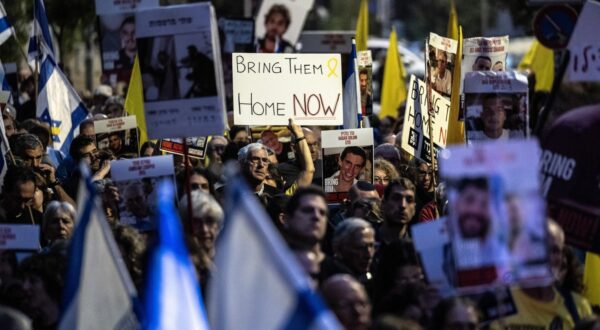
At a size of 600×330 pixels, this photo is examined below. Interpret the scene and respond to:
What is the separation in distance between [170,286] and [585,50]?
316cm

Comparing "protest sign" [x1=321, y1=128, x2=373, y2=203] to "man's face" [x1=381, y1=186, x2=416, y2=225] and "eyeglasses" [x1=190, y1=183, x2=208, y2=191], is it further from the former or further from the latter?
"man's face" [x1=381, y1=186, x2=416, y2=225]

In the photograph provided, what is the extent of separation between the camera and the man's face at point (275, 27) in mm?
18109

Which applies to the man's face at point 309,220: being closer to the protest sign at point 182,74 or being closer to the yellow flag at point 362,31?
the protest sign at point 182,74

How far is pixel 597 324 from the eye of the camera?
6.29 meters

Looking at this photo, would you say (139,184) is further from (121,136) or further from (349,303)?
(121,136)

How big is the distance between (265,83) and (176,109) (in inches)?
133

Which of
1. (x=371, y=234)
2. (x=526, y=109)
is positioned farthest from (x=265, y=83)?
(x=371, y=234)

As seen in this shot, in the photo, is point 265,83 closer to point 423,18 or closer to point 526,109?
point 526,109

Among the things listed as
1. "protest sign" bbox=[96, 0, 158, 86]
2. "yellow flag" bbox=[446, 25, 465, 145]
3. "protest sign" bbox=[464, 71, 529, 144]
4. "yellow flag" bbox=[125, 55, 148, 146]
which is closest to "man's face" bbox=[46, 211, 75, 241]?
"protest sign" bbox=[464, 71, 529, 144]

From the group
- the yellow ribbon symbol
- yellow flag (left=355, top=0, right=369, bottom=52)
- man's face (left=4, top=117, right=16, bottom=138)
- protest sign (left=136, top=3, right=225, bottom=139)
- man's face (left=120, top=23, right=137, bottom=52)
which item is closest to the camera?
protest sign (left=136, top=3, right=225, bottom=139)

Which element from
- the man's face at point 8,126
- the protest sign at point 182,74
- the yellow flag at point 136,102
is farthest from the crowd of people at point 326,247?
the man's face at point 8,126

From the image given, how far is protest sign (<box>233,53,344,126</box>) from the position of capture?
434 inches

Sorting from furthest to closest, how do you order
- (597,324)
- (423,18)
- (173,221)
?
(423,18) → (597,324) → (173,221)

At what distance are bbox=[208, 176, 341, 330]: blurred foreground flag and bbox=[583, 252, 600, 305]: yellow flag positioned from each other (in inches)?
134
